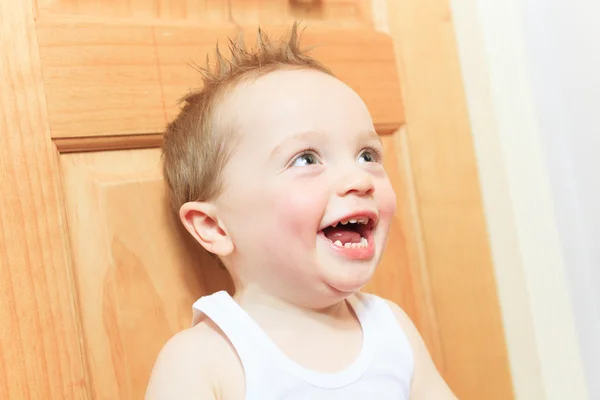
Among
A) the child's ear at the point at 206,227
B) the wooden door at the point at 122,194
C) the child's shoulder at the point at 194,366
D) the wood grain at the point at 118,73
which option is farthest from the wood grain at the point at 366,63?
the child's shoulder at the point at 194,366

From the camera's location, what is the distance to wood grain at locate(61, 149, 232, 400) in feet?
2.87

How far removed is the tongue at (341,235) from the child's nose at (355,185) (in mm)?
50

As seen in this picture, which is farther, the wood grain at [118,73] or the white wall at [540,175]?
the white wall at [540,175]

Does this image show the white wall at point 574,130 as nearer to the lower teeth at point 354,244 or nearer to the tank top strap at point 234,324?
the lower teeth at point 354,244

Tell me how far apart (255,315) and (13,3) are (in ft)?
1.53

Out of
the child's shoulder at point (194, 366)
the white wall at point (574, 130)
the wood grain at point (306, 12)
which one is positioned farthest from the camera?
the white wall at point (574, 130)

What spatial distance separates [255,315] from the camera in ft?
2.77

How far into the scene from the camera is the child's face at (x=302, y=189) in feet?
2.59

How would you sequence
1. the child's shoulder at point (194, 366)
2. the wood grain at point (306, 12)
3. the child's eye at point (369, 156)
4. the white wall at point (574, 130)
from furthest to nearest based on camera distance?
1. the white wall at point (574, 130)
2. the wood grain at point (306, 12)
3. the child's eye at point (369, 156)
4. the child's shoulder at point (194, 366)

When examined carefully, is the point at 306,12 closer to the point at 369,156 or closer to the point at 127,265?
the point at 369,156

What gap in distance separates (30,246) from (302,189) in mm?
323

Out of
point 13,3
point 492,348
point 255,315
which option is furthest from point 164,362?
point 492,348

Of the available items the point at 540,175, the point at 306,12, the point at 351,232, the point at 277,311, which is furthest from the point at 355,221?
the point at 540,175

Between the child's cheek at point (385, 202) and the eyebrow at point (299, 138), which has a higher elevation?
→ the eyebrow at point (299, 138)
